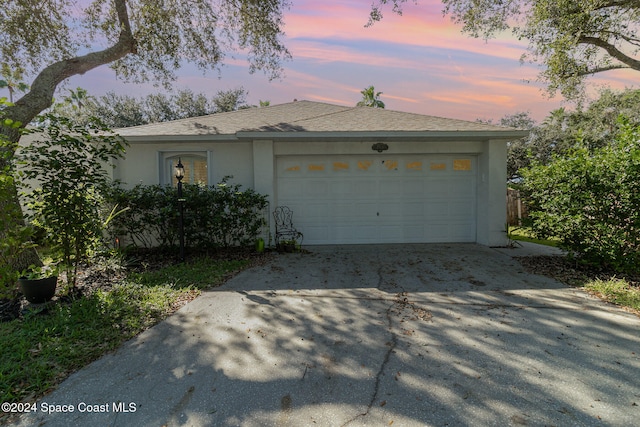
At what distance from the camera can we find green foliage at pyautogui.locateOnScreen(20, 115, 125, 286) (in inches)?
152

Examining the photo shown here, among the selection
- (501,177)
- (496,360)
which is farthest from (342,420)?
(501,177)

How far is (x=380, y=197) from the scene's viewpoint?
7.78m

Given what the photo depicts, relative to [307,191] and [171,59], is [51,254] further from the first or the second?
[171,59]

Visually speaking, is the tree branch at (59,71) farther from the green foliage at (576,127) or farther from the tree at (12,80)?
the green foliage at (576,127)

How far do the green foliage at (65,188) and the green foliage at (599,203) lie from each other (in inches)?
274

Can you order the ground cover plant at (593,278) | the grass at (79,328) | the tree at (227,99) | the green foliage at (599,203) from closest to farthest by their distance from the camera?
1. the grass at (79,328)
2. the ground cover plant at (593,278)
3. the green foliage at (599,203)
4. the tree at (227,99)

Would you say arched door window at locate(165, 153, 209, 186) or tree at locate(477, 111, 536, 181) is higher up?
tree at locate(477, 111, 536, 181)

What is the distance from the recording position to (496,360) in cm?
271

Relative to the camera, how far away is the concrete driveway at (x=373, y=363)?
2.10m

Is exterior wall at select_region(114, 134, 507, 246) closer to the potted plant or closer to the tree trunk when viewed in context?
the tree trunk

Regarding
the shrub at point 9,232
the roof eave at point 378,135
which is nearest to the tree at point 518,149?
the roof eave at point 378,135

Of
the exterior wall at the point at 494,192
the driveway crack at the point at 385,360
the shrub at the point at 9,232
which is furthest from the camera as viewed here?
the exterior wall at the point at 494,192

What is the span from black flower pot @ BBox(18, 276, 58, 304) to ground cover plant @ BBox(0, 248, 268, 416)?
0.14 meters

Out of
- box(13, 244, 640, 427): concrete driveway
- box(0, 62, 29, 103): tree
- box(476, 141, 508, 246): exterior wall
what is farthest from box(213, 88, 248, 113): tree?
box(13, 244, 640, 427): concrete driveway
